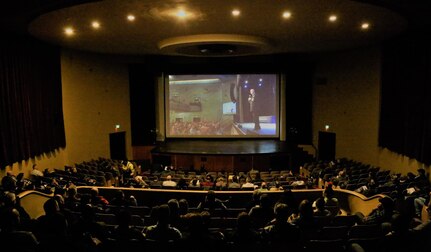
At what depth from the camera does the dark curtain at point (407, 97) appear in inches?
446

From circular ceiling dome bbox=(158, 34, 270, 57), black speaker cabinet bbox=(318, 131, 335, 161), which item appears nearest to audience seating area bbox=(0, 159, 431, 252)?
circular ceiling dome bbox=(158, 34, 270, 57)

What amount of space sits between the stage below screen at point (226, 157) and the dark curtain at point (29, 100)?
520 centimetres

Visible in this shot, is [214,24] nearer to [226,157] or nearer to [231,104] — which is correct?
[226,157]

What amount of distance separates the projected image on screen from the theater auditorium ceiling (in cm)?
555

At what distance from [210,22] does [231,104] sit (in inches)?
400

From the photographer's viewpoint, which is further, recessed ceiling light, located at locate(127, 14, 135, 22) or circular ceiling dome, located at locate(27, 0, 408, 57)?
recessed ceiling light, located at locate(127, 14, 135, 22)

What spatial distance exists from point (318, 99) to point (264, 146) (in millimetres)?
4332

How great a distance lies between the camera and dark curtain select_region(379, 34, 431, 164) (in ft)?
37.2

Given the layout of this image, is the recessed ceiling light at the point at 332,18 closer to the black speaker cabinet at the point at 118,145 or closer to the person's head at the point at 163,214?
the person's head at the point at 163,214

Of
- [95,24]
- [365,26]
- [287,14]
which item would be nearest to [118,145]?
[95,24]

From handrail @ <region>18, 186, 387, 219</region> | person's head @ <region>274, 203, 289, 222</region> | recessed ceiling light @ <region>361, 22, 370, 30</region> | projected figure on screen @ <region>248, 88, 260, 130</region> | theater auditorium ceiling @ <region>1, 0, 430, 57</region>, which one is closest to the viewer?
person's head @ <region>274, 203, 289, 222</region>

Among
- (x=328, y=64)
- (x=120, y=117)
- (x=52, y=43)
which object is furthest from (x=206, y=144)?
(x=52, y=43)

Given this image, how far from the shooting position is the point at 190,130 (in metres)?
20.9

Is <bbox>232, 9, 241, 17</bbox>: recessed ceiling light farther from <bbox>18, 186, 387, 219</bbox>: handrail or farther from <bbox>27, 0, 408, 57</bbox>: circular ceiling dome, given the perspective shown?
Result: <bbox>18, 186, 387, 219</bbox>: handrail
